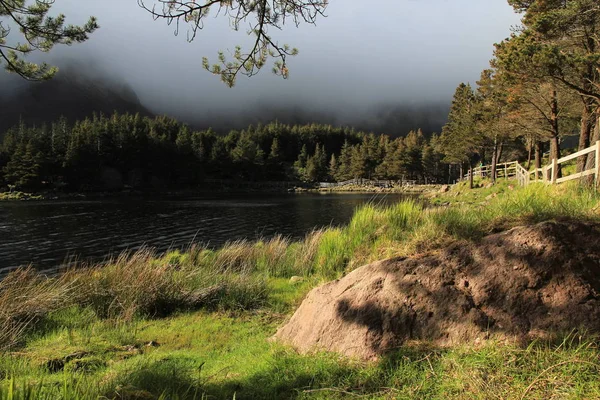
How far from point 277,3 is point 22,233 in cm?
3057

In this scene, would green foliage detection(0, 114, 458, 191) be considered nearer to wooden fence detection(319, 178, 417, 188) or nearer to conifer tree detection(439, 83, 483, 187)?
wooden fence detection(319, 178, 417, 188)

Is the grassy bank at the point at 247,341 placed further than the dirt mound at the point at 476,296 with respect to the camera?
No

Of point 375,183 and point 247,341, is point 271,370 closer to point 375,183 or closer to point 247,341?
point 247,341

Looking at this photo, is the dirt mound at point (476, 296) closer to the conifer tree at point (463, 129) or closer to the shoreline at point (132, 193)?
the conifer tree at point (463, 129)

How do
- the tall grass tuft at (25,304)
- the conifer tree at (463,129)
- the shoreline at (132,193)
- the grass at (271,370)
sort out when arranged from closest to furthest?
1. the grass at (271,370)
2. the tall grass tuft at (25,304)
3. the conifer tree at (463,129)
4. the shoreline at (132,193)

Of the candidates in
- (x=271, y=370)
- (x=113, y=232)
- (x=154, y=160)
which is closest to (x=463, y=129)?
(x=113, y=232)

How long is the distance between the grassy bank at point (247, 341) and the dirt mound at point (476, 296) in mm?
264

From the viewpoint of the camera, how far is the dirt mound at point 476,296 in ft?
11.9

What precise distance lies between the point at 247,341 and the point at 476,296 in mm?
3345

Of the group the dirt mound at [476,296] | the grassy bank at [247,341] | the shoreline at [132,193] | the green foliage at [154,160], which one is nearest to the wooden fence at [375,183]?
the green foliage at [154,160]

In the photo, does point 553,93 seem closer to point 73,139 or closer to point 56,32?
point 56,32

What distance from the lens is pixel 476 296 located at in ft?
13.1

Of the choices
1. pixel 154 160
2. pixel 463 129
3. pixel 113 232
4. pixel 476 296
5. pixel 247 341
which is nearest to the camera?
pixel 476 296

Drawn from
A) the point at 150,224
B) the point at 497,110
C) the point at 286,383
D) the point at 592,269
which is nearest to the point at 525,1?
the point at 497,110
